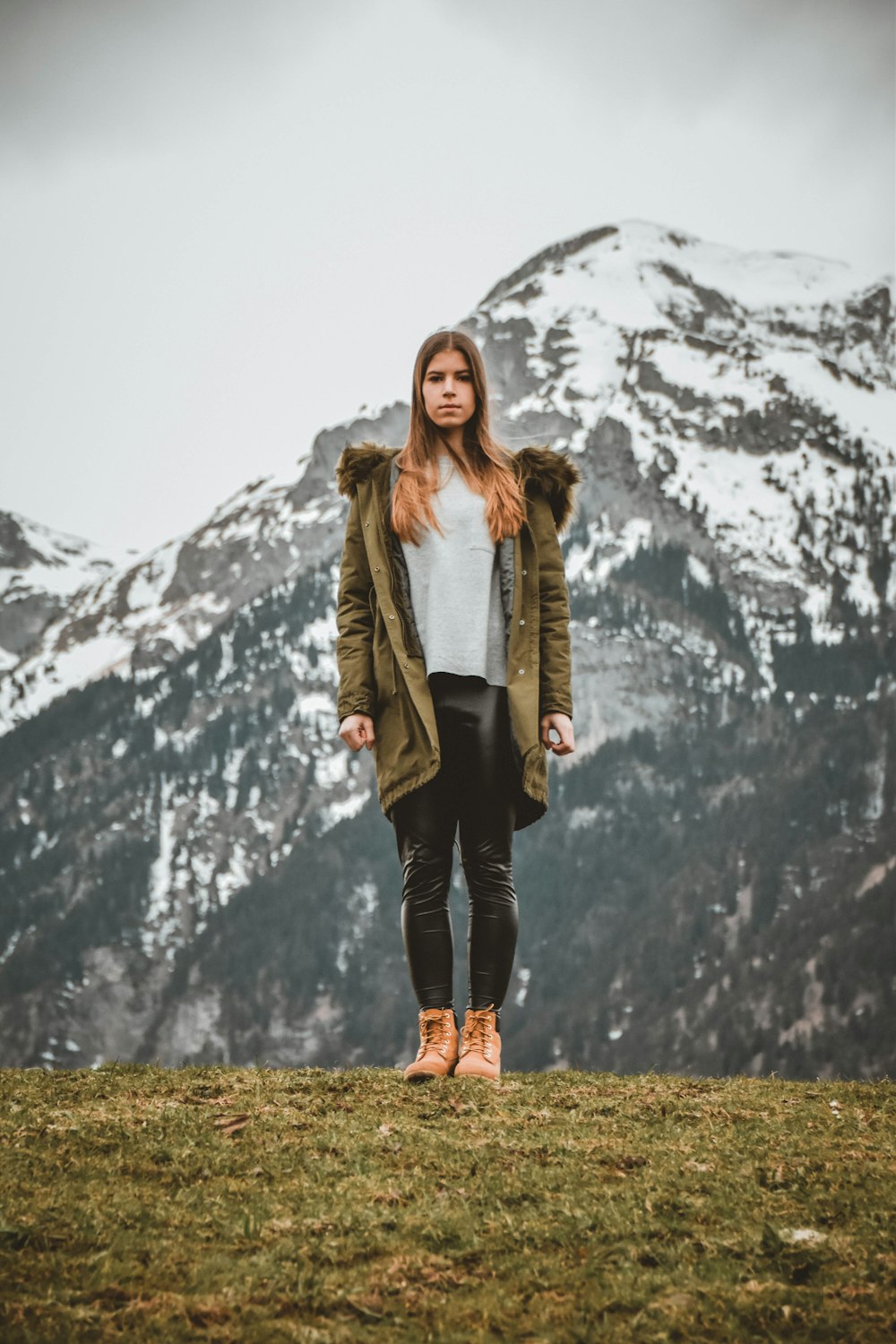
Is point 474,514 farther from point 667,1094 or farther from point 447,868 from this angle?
point 667,1094

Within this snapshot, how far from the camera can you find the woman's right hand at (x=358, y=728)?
6.50 metres

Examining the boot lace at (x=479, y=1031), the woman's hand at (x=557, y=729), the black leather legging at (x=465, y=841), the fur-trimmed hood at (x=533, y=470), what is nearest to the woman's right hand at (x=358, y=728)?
the black leather legging at (x=465, y=841)

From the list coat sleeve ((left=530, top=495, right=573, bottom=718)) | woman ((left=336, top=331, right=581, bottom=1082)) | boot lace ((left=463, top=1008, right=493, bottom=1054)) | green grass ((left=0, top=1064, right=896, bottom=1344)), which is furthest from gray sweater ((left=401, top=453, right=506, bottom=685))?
green grass ((left=0, top=1064, right=896, bottom=1344))

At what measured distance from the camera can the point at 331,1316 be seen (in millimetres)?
3197

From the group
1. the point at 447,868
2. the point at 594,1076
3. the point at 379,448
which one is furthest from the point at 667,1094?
the point at 379,448

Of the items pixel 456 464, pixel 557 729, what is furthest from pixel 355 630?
pixel 557 729

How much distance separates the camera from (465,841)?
665 cm

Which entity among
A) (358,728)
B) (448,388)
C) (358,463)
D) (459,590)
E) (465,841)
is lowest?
(465,841)

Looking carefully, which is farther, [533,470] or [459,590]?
[533,470]

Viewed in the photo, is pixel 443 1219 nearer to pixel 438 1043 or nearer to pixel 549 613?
pixel 438 1043

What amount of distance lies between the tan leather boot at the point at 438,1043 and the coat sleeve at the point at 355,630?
1.57 metres

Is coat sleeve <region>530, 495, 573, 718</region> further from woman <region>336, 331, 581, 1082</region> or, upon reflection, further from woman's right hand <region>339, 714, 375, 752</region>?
woman's right hand <region>339, 714, 375, 752</region>

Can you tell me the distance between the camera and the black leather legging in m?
6.41

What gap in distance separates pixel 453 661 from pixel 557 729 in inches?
26.2
